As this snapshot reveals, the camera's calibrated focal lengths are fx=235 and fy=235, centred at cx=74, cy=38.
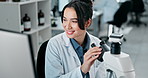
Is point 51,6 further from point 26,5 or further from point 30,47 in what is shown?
point 30,47

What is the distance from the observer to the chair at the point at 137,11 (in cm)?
600

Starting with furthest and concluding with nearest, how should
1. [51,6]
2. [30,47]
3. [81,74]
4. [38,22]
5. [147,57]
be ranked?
[147,57] < [51,6] < [38,22] < [81,74] < [30,47]

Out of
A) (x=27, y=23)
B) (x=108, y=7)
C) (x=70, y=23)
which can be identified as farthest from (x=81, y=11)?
(x=108, y=7)

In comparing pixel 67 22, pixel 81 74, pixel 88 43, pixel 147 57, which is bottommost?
pixel 147 57

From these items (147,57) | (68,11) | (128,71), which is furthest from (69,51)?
(147,57)

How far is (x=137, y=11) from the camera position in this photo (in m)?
6.16

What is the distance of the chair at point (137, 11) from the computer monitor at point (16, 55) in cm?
559

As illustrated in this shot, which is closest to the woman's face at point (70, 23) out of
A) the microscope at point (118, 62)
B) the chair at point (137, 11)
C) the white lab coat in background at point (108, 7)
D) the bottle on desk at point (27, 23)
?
the microscope at point (118, 62)

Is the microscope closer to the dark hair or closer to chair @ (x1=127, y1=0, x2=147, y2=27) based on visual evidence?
the dark hair

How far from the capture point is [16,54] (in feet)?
2.43

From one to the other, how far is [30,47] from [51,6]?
2445 mm

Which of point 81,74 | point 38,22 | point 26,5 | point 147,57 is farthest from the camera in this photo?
point 147,57

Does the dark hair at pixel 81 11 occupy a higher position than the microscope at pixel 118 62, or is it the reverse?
the dark hair at pixel 81 11

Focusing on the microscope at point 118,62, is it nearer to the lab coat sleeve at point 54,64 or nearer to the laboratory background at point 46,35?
the laboratory background at point 46,35
